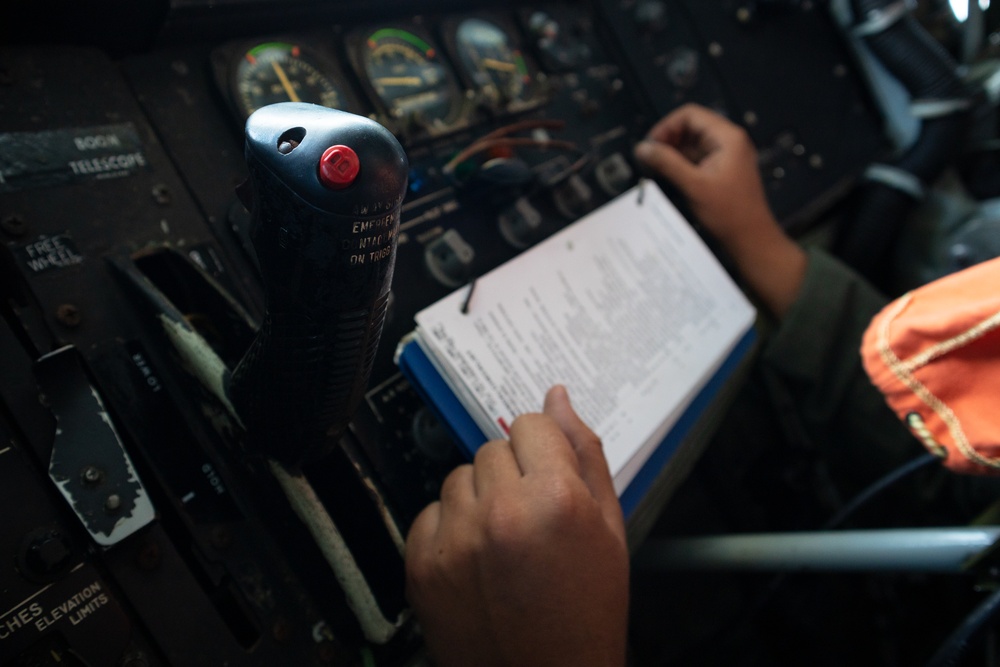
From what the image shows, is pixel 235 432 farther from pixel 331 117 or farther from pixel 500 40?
pixel 500 40

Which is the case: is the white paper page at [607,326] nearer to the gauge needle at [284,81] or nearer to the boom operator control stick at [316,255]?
the boom operator control stick at [316,255]

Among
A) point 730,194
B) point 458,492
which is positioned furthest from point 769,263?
point 458,492

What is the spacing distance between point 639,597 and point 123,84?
57.8 inches

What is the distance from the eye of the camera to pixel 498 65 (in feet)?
3.16

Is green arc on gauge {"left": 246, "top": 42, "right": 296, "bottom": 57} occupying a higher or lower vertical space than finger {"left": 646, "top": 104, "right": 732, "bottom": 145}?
higher

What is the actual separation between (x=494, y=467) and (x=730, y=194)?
2.38 ft

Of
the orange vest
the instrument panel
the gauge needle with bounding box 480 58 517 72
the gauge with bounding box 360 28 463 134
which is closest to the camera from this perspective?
the instrument panel

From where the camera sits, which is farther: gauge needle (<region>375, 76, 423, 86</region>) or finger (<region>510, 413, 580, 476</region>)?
gauge needle (<region>375, 76, 423, 86</region>)

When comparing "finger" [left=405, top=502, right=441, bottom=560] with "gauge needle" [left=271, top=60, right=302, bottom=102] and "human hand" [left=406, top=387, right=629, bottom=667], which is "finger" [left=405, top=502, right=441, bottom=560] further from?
"gauge needle" [left=271, top=60, right=302, bottom=102]

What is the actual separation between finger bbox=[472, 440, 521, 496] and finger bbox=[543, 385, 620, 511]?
0.20ft

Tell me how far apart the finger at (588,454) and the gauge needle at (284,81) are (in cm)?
48

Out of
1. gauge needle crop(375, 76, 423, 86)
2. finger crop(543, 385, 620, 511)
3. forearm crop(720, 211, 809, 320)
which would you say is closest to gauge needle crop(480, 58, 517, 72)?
gauge needle crop(375, 76, 423, 86)

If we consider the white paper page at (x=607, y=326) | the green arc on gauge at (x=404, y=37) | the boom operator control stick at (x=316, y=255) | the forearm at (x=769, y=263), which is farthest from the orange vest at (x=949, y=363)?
the green arc on gauge at (x=404, y=37)

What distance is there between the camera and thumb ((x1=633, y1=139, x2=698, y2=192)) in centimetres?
103
